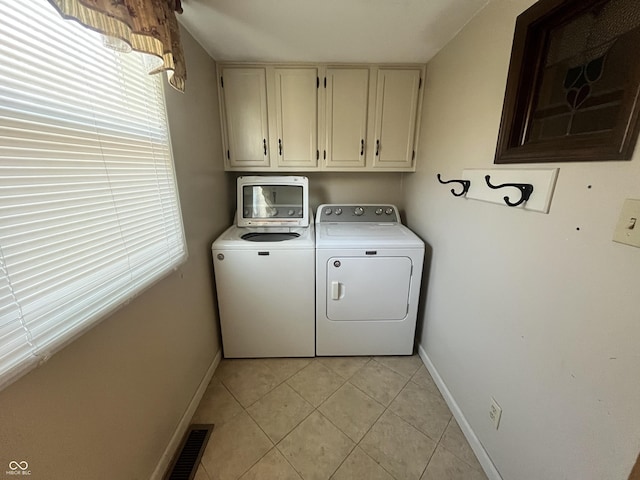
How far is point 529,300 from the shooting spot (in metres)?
0.96

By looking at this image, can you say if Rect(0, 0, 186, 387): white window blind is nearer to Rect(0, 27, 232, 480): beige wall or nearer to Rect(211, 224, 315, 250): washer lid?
Rect(0, 27, 232, 480): beige wall

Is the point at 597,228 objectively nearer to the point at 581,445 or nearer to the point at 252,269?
the point at 581,445

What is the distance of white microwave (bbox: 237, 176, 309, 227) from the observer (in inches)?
79.4

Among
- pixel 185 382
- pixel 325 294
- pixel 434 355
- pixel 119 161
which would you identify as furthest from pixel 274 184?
pixel 434 355

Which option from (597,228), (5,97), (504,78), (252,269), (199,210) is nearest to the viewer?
(5,97)

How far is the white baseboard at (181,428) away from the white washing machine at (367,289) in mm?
802

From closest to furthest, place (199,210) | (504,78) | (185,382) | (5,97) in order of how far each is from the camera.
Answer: (5,97) → (504,78) → (185,382) → (199,210)

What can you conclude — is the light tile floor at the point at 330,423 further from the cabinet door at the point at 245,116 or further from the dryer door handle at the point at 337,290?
the cabinet door at the point at 245,116

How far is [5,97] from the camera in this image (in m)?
0.57

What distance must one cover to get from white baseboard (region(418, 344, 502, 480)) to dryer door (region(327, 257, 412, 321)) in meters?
0.42

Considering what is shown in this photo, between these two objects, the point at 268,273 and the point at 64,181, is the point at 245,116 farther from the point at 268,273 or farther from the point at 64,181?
the point at 64,181

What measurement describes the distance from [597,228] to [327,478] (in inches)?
58.8

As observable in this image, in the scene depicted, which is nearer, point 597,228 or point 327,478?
point 597,228

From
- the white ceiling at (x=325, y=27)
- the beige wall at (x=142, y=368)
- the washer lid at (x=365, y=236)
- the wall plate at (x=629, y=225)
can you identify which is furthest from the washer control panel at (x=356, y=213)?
the wall plate at (x=629, y=225)
